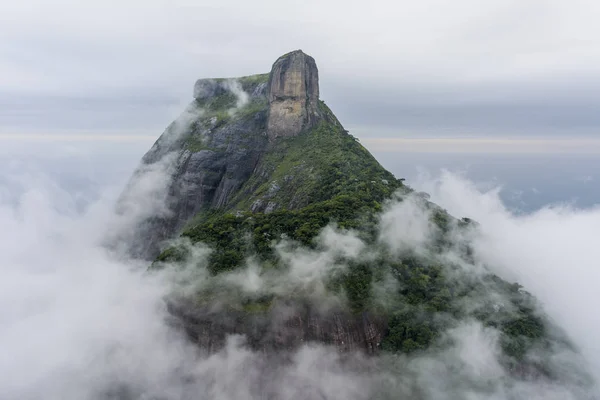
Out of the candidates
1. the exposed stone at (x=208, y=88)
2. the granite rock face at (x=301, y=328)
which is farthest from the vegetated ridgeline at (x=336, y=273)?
the exposed stone at (x=208, y=88)

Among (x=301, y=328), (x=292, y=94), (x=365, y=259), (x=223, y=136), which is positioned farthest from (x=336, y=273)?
(x=223, y=136)

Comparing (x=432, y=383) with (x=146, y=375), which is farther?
(x=146, y=375)

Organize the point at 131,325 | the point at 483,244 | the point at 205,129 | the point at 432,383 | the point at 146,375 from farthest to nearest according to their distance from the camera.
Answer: the point at 205,129, the point at 483,244, the point at 131,325, the point at 146,375, the point at 432,383

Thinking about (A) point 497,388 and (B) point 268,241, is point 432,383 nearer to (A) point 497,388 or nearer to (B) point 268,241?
(A) point 497,388

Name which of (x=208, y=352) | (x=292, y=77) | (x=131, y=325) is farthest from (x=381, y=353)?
(x=292, y=77)

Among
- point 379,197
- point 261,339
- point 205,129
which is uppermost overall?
point 205,129

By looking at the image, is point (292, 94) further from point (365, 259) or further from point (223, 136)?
point (365, 259)

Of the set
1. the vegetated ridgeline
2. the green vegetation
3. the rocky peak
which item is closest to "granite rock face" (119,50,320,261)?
the rocky peak

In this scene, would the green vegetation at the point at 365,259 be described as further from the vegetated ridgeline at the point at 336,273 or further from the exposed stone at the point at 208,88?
the exposed stone at the point at 208,88

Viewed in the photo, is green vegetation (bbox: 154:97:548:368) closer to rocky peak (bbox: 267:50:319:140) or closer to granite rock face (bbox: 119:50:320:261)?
rocky peak (bbox: 267:50:319:140)
